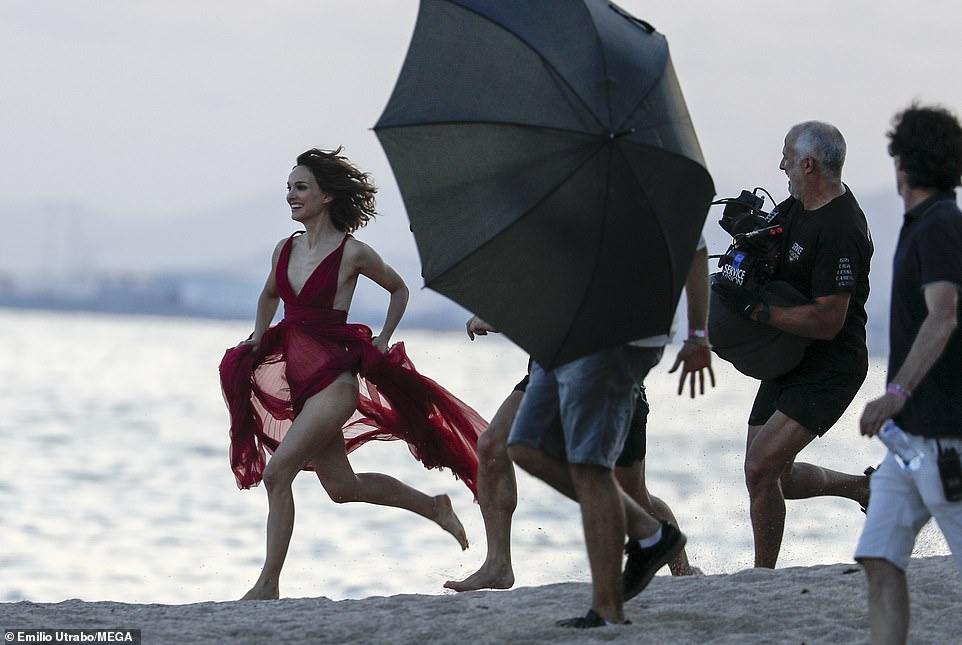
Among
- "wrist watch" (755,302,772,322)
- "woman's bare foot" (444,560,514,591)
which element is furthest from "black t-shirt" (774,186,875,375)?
"woman's bare foot" (444,560,514,591)

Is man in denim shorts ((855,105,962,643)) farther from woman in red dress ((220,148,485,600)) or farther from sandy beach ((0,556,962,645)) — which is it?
woman in red dress ((220,148,485,600))

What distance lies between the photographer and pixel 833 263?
640cm

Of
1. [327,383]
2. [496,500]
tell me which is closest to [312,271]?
[327,383]

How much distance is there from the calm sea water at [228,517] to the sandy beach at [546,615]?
10.1 feet

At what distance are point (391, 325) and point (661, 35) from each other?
8.72ft

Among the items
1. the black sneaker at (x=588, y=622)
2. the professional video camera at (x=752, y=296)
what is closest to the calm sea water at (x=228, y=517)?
the professional video camera at (x=752, y=296)

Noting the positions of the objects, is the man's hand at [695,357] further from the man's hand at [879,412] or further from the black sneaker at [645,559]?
the man's hand at [879,412]

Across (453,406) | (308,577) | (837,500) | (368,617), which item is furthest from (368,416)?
(837,500)

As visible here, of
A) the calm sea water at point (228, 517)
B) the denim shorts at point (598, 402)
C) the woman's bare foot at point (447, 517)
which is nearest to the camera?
the denim shorts at point (598, 402)

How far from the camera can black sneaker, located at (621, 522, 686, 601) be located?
17.6 ft

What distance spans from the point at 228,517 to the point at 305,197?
8232 mm

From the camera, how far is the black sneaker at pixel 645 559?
5.37 metres

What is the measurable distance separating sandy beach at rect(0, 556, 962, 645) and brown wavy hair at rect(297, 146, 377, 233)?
2140mm

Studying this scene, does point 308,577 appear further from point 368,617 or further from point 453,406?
point 368,617
